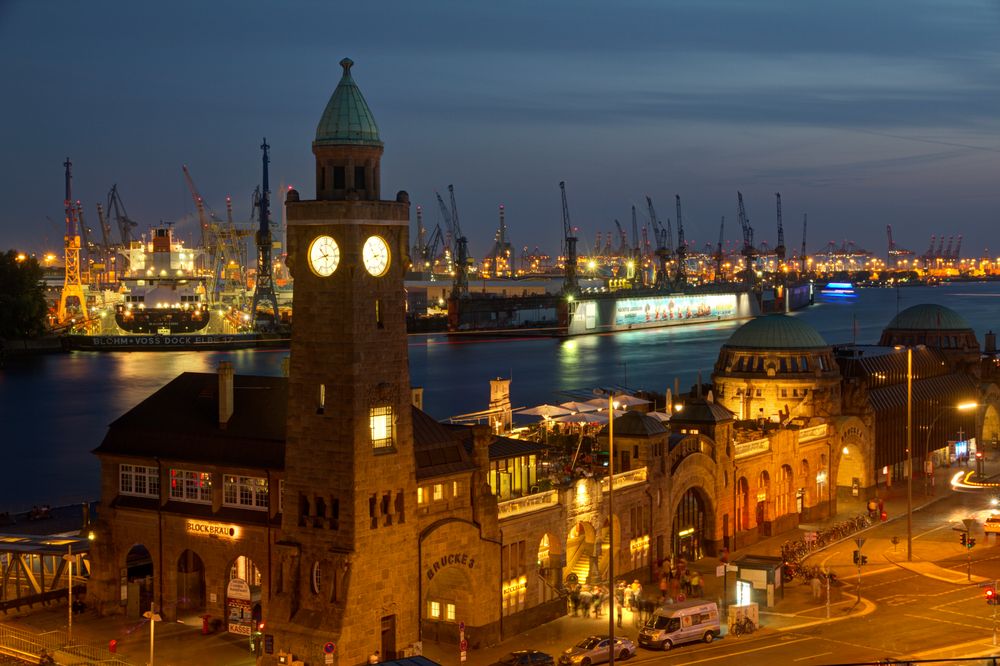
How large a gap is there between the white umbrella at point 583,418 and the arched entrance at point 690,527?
19.4 ft

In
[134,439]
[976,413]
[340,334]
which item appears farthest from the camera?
[976,413]

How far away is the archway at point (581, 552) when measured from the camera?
184ft

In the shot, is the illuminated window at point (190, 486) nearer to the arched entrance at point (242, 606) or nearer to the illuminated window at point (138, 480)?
the illuminated window at point (138, 480)

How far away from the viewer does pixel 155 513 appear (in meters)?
49.4

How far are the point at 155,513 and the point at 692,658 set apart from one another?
65.2 feet

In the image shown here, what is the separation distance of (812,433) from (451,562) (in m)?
35.6

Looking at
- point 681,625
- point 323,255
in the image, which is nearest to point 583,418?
point 681,625

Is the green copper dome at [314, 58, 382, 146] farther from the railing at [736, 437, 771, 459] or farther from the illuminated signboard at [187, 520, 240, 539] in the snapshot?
the railing at [736, 437, 771, 459]

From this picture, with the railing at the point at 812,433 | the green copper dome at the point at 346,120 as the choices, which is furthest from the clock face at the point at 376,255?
the railing at the point at 812,433

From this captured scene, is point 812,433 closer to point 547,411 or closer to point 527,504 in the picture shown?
point 547,411

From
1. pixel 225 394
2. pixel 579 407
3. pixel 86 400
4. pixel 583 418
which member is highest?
pixel 225 394

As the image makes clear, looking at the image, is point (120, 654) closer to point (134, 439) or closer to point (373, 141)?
point (134, 439)

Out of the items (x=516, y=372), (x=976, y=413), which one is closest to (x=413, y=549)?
(x=976, y=413)

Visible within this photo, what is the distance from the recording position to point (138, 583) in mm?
49812
